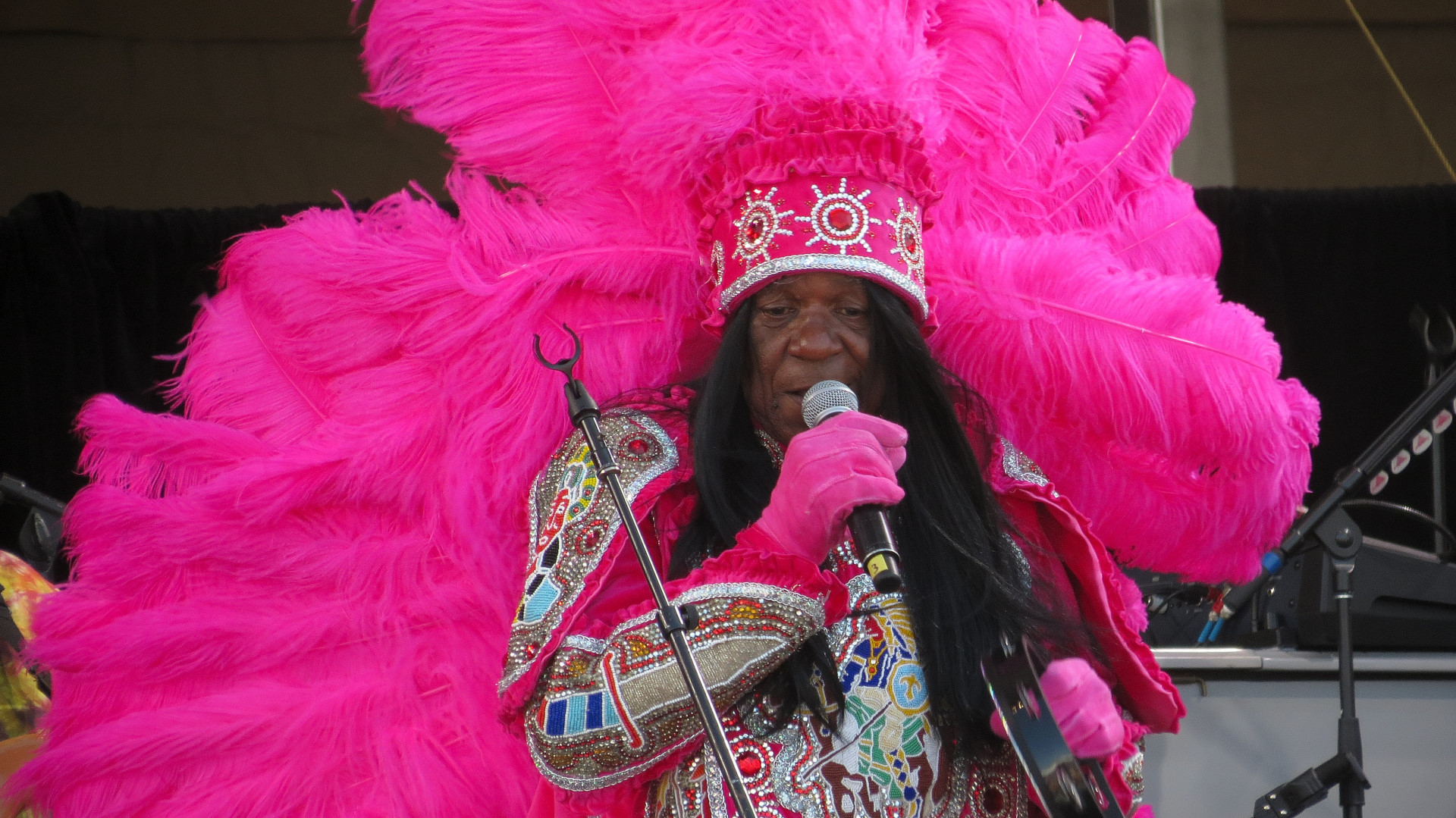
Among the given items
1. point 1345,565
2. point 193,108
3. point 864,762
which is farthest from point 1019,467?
point 193,108

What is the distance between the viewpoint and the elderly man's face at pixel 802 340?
5.64 ft

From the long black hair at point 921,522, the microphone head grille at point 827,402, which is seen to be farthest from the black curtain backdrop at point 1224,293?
the microphone head grille at point 827,402

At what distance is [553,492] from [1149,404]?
0.85 m

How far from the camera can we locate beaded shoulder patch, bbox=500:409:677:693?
159 centimetres

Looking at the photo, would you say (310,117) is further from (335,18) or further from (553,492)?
(553,492)

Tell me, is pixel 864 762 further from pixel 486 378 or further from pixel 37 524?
pixel 37 524

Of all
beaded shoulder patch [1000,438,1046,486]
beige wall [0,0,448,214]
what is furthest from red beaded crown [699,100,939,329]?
beige wall [0,0,448,214]

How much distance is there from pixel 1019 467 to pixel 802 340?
404mm

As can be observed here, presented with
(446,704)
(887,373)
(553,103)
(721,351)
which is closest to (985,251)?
(887,373)

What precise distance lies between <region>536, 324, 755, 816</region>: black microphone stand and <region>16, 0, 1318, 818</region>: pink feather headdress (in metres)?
0.46

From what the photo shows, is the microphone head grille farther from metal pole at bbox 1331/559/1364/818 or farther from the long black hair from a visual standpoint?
metal pole at bbox 1331/559/1364/818

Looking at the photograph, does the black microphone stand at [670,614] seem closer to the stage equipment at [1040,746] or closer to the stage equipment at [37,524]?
the stage equipment at [1040,746]

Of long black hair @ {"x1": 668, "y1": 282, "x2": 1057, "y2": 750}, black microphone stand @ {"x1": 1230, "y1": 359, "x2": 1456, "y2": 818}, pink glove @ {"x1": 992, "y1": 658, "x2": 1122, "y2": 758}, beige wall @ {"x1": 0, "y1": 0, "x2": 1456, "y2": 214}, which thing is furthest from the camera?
beige wall @ {"x1": 0, "y1": 0, "x2": 1456, "y2": 214}

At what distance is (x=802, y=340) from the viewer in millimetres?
1712
